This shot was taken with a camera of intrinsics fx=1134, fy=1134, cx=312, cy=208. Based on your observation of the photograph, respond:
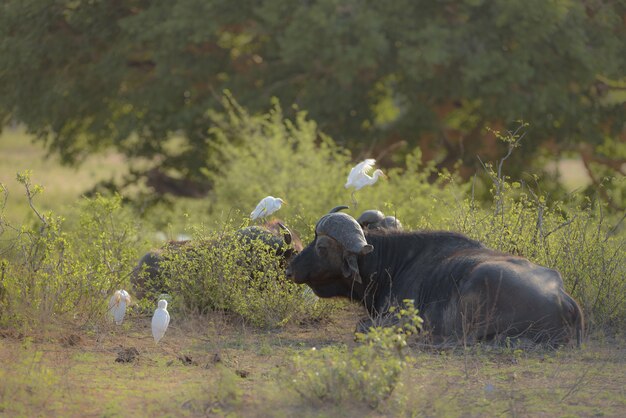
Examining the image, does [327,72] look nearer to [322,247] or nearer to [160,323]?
[322,247]

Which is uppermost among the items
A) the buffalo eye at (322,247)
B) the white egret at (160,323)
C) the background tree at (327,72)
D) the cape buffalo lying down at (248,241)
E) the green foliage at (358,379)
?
the green foliage at (358,379)

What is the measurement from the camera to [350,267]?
8.79 m

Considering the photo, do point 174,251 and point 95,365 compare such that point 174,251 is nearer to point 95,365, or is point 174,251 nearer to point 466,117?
point 95,365

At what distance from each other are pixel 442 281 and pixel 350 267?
2.48 feet

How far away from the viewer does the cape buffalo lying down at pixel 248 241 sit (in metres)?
9.55

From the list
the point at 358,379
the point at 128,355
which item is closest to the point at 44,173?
the point at 128,355

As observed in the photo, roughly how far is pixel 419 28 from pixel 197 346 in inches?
406

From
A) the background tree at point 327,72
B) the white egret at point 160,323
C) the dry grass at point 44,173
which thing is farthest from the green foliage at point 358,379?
the dry grass at point 44,173

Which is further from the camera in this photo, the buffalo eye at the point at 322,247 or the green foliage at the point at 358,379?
the buffalo eye at the point at 322,247

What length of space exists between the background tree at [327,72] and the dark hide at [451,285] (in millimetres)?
7083

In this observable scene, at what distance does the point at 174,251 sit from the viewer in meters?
9.48

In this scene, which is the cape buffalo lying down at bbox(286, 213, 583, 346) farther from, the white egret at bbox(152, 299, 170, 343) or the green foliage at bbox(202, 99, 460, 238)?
the green foliage at bbox(202, 99, 460, 238)

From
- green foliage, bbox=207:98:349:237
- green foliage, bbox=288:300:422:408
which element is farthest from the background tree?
green foliage, bbox=288:300:422:408

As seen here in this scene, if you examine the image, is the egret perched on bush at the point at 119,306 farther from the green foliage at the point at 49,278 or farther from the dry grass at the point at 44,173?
the dry grass at the point at 44,173
